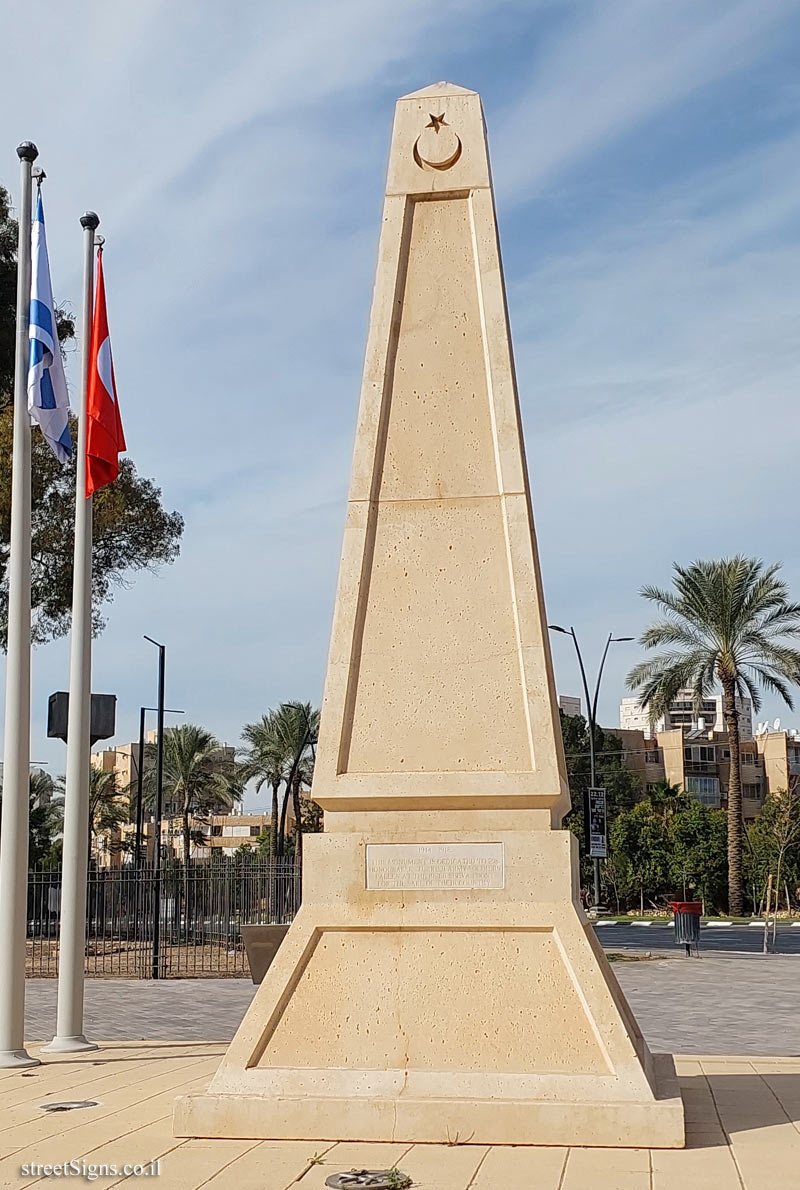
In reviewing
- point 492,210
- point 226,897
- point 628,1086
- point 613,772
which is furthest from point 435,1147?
point 613,772

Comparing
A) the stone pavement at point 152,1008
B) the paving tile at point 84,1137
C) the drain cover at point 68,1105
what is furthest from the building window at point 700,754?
the paving tile at point 84,1137

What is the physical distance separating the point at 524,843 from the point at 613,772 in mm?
52521

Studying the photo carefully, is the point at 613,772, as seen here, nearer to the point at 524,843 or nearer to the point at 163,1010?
the point at 163,1010

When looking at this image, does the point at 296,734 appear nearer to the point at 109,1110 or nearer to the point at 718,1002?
the point at 718,1002

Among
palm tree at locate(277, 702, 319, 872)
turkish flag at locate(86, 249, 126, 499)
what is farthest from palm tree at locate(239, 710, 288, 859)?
turkish flag at locate(86, 249, 126, 499)

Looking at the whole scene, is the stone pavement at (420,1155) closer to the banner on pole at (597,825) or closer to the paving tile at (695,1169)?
the paving tile at (695,1169)

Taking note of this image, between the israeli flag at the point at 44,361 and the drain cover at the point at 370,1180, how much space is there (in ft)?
23.1

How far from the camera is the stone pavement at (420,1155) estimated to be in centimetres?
559

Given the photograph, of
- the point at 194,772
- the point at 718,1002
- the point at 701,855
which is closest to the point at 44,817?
the point at 194,772

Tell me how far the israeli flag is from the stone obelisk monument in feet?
12.8

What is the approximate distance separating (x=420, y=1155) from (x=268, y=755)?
4817 cm

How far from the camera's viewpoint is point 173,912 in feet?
81.8

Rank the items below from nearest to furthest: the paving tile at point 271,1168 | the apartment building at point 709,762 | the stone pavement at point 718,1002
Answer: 1. the paving tile at point 271,1168
2. the stone pavement at point 718,1002
3. the apartment building at point 709,762

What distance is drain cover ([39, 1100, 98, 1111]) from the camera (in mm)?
7539
